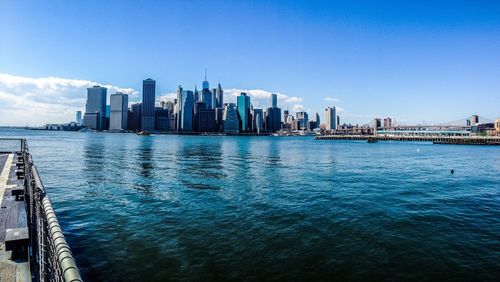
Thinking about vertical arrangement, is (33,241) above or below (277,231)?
above

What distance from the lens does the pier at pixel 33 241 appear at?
3.64 metres

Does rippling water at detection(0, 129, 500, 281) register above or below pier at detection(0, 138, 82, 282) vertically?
below

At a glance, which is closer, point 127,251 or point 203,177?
point 127,251

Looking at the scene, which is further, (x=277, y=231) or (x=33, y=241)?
(x=277, y=231)

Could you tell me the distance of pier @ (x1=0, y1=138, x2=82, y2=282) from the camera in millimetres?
3639

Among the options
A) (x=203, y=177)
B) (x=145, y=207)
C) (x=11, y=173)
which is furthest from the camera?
(x=203, y=177)

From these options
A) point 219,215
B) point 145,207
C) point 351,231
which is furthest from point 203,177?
point 351,231

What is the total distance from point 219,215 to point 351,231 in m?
9.11

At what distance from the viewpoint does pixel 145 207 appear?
2366 cm

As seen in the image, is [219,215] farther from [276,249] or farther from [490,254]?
[490,254]

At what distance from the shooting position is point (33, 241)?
11.1 meters

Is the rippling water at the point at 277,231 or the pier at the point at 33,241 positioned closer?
the pier at the point at 33,241

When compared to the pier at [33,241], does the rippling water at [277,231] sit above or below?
below

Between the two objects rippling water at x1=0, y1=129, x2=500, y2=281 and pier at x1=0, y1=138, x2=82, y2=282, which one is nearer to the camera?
pier at x1=0, y1=138, x2=82, y2=282
